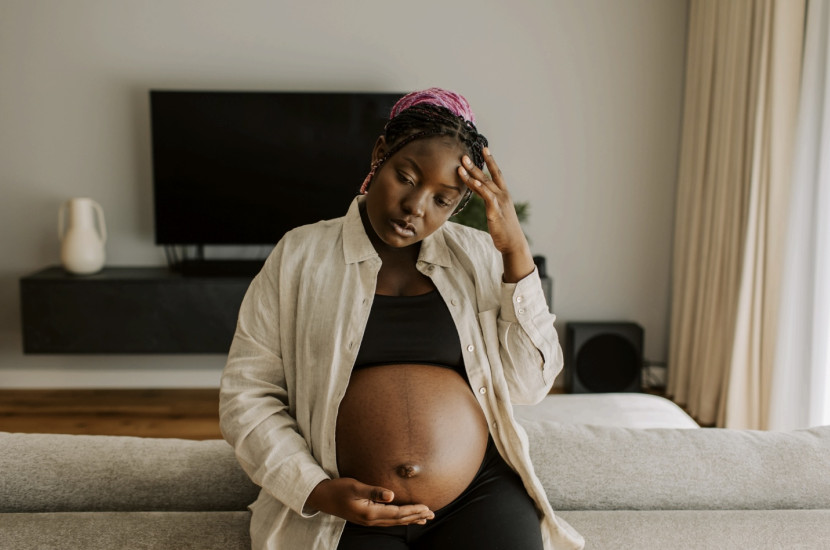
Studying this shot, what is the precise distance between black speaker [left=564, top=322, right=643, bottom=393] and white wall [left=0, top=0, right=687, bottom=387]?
1.41ft

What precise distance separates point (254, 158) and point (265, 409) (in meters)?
2.66

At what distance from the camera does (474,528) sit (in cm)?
107

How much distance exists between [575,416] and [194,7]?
9.62ft

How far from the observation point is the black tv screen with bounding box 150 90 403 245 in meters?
3.52

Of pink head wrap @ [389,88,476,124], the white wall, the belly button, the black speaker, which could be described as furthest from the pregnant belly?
the white wall

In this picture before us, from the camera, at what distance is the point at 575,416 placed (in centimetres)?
Answer: 193

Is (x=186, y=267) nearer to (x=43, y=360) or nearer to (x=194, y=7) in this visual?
(x=43, y=360)

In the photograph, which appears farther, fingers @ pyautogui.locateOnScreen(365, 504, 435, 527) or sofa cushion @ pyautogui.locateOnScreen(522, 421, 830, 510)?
sofa cushion @ pyautogui.locateOnScreen(522, 421, 830, 510)

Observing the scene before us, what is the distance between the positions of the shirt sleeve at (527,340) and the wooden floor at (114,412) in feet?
7.24

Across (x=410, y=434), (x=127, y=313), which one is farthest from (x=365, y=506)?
(x=127, y=313)

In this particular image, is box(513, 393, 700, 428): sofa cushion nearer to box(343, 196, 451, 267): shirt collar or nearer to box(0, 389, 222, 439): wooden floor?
box(343, 196, 451, 267): shirt collar

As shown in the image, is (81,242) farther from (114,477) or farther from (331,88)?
(114,477)

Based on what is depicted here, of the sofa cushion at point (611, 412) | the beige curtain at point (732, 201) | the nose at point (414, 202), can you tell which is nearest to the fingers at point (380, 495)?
the nose at point (414, 202)

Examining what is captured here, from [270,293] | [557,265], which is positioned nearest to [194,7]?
[557,265]
